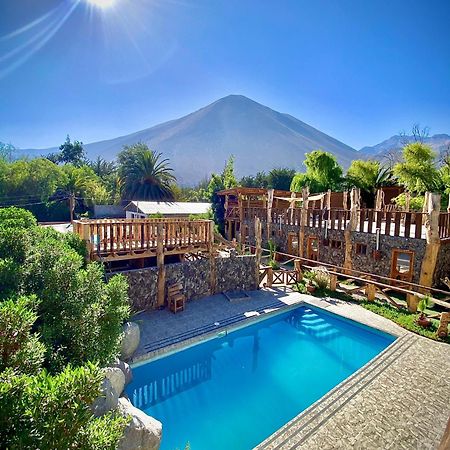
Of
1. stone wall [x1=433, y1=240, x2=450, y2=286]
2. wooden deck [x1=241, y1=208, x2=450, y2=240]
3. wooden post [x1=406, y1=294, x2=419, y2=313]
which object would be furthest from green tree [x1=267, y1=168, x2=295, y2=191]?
wooden post [x1=406, y1=294, x2=419, y2=313]

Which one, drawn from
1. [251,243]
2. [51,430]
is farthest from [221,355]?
[251,243]

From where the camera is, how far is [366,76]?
1102 inches

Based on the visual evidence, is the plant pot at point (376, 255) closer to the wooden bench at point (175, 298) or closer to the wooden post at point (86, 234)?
the wooden bench at point (175, 298)

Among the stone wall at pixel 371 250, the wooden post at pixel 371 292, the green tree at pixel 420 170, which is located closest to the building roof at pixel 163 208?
the stone wall at pixel 371 250

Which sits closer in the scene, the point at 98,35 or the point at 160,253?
the point at 160,253

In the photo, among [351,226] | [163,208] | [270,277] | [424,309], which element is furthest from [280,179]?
[424,309]

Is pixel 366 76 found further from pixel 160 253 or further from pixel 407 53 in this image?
pixel 160 253

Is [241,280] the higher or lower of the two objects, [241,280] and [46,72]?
the lower

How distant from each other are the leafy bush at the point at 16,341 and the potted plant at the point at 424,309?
11.1m

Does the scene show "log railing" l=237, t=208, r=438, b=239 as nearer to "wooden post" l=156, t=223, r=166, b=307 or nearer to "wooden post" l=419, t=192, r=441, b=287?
"wooden post" l=419, t=192, r=441, b=287

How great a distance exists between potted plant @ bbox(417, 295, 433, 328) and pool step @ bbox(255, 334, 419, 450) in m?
1.56

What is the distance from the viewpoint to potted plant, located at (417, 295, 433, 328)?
380 inches

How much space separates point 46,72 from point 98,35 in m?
10.3

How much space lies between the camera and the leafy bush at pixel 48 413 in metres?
2.30
